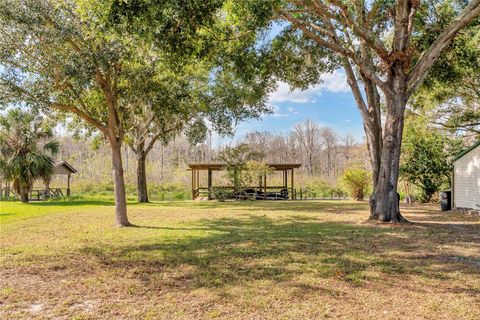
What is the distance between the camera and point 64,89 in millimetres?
8977

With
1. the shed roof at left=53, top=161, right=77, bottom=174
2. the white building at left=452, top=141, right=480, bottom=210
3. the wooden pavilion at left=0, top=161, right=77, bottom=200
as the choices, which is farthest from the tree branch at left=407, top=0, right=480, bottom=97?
the shed roof at left=53, top=161, right=77, bottom=174

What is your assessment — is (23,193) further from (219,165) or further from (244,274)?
(244,274)

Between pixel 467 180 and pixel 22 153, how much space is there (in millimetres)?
21045

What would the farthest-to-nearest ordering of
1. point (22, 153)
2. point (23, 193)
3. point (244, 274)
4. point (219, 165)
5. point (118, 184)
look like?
point (219, 165) < point (22, 153) < point (23, 193) < point (118, 184) < point (244, 274)

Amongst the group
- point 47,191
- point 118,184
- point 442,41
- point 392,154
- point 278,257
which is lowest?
point 278,257

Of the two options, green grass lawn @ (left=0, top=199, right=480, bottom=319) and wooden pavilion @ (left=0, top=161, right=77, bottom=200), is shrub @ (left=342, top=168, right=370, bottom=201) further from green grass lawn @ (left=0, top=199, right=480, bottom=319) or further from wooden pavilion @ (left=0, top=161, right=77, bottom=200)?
wooden pavilion @ (left=0, top=161, right=77, bottom=200)

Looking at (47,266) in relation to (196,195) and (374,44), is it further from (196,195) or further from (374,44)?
(196,195)

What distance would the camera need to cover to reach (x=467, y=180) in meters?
13.5

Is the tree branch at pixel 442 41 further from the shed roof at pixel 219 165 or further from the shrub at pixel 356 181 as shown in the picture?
the shed roof at pixel 219 165

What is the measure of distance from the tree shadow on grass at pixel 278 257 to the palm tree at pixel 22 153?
45.6 ft

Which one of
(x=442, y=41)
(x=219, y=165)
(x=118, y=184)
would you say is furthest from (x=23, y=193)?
(x=442, y=41)

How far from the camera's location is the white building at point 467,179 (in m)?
13.0

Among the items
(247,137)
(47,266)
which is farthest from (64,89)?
(247,137)

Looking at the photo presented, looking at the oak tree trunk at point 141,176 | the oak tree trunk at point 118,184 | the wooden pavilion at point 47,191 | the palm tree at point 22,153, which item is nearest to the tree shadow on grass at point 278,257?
the oak tree trunk at point 118,184
